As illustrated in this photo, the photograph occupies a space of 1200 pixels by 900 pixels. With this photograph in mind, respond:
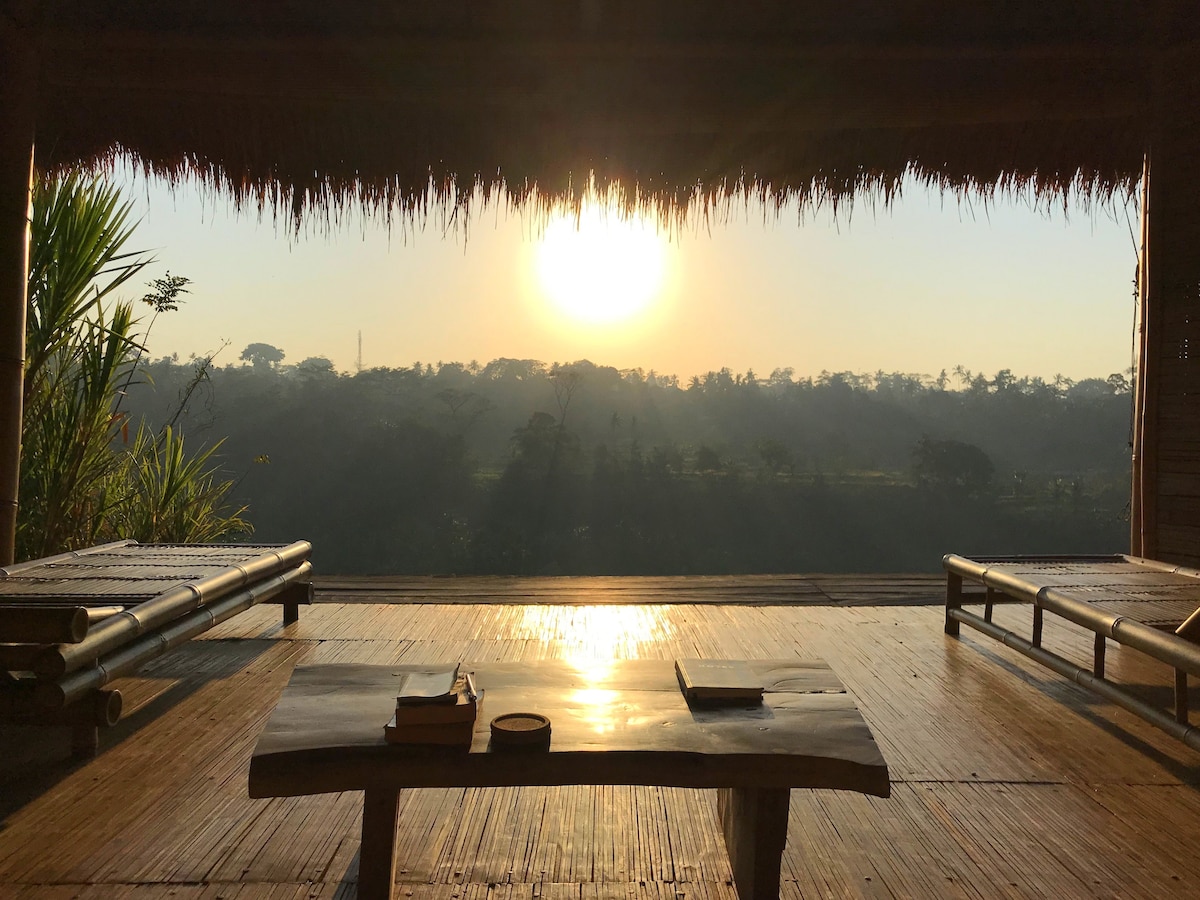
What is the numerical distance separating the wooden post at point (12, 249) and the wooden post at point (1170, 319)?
3.98 metres

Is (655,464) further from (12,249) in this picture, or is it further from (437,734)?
(437,734)

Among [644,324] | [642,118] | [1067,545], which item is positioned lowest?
[1067,545]

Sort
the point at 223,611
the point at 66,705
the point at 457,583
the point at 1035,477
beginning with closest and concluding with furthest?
the point at 66,705, the point at 223,611, the point at 457,583, the point at 1035,477

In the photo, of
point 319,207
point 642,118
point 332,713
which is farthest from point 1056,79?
point 332,713

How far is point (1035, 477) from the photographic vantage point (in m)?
20.3

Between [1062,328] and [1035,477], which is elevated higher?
[1062,328]

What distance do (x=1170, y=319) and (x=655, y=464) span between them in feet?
59.3

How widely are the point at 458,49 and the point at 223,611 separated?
6.91 feet

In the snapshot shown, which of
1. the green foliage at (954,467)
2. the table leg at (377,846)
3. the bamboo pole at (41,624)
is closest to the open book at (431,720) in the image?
the table leg at (377,846)

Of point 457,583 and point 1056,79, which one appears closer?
point 1056,79

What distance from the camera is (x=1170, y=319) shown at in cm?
314

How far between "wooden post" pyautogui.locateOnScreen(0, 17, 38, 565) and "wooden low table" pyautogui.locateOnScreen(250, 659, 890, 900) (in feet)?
6.36

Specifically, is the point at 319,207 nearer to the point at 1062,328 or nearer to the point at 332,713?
the point at 332,713

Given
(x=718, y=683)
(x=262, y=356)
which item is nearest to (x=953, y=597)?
(x=718, y=683)
